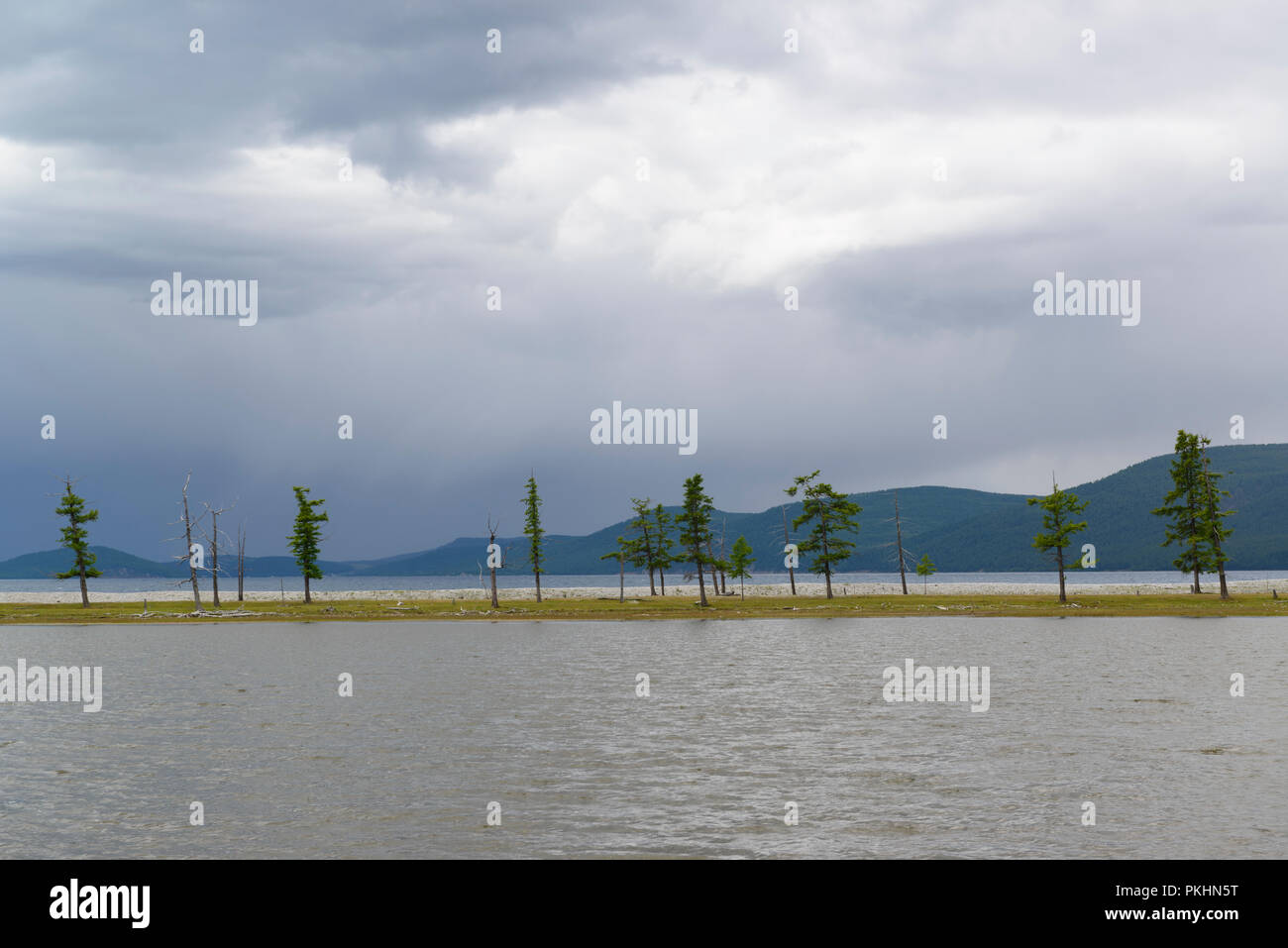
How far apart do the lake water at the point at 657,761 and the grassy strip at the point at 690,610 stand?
46.6 m

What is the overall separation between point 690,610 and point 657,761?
92.0m

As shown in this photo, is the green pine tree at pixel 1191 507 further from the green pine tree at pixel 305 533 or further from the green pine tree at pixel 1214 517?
the green pine tree at pixel 305 533

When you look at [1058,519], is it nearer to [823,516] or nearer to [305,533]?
[823,516]

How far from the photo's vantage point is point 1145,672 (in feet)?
183

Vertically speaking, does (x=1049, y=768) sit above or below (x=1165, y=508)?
below

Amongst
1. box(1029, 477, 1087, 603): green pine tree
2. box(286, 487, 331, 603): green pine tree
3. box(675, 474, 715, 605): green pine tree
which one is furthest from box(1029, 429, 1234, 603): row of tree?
box(286, 487, 331, 603): green pine tree

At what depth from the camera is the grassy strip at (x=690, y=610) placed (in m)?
112

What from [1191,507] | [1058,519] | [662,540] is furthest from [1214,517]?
[662,540]

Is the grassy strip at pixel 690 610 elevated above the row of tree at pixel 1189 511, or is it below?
below

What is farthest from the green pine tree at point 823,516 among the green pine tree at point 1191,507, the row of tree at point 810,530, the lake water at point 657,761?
the lake water at point 657,761
